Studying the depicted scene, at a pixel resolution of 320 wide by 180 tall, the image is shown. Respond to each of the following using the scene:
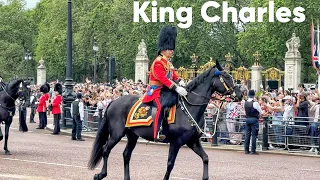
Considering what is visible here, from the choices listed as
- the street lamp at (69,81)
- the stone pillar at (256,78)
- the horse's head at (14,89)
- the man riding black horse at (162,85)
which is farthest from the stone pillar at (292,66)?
the man riding black horse at (162,85)

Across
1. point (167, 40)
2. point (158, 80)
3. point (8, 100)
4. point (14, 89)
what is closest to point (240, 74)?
point (14, 89)

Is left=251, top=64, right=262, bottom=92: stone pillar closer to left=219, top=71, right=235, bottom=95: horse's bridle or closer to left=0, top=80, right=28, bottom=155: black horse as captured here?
left=0, top=80, right=28, bottom=155: black horse

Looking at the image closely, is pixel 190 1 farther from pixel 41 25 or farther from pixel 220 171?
pixel 220 171

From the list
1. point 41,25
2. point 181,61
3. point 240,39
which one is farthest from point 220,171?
point 41,25

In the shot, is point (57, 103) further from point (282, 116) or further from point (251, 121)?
point (282, 116)

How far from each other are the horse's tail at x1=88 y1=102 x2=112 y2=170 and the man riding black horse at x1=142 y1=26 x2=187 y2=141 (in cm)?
117

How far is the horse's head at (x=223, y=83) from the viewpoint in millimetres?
12266

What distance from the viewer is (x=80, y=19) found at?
243 ft

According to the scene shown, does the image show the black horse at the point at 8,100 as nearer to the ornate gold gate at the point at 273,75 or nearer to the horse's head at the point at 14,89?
the horse's head at the point at 14,89

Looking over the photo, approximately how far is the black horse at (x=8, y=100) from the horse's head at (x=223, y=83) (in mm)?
7504

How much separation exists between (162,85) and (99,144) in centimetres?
187

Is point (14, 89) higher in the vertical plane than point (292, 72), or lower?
lower

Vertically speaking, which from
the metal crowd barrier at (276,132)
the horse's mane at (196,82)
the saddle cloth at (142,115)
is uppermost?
the horse's mane at (196,82)

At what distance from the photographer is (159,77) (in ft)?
39.5
